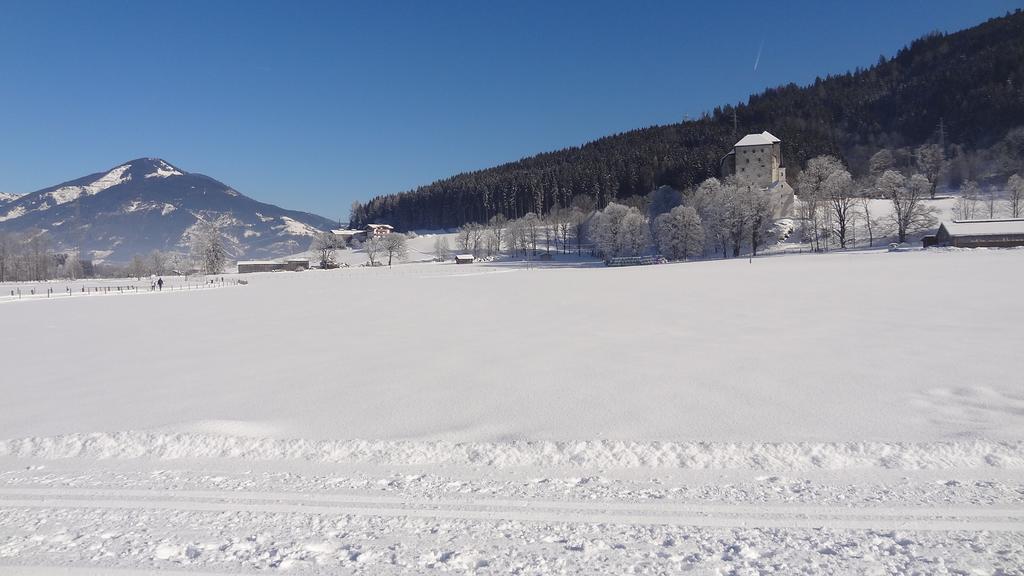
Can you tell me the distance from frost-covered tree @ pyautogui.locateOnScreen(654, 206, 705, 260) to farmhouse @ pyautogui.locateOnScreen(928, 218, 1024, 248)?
103 ft

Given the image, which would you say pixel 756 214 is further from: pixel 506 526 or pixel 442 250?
pixel 506 526

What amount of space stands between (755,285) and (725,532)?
35723 mm

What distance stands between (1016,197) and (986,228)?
90.2 ft

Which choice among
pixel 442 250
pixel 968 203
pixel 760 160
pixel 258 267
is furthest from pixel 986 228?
pixel 258 267

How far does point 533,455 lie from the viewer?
25.7 feet

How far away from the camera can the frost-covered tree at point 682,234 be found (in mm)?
87062

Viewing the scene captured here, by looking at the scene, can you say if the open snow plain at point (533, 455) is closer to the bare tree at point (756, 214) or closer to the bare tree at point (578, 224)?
the bare tree at point (756, 214)

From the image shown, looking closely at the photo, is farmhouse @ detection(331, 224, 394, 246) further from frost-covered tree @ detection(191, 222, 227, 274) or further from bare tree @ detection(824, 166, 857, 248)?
bare tree @ detection(824, 166, 857, 248)

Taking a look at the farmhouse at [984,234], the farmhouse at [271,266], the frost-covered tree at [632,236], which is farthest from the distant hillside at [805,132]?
the farmhouse at [984,234]

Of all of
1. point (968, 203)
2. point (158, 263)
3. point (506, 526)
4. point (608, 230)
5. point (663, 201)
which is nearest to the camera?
point (506, 526)

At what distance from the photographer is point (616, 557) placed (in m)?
5.04

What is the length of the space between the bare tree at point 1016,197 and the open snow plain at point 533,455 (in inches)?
3471

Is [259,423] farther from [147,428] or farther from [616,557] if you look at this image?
[616,557]

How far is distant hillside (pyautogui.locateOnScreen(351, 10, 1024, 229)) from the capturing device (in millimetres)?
148750
